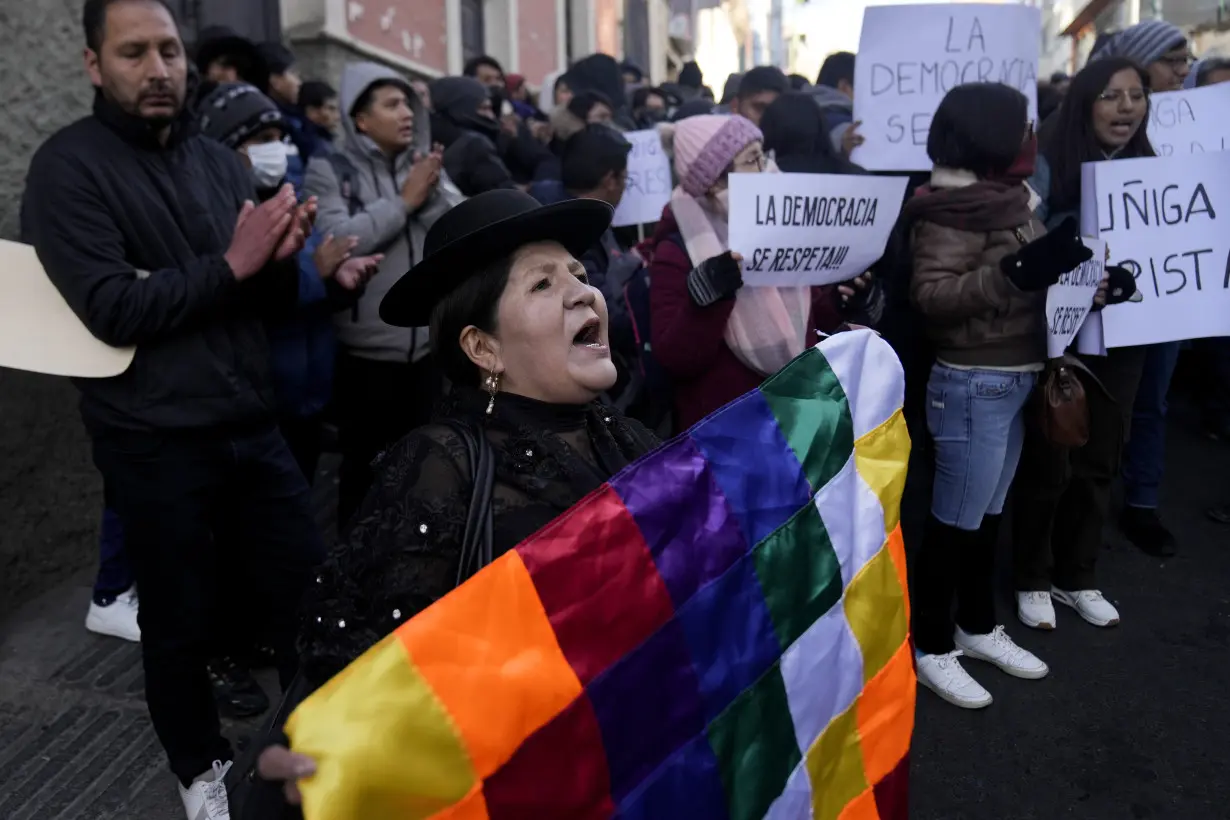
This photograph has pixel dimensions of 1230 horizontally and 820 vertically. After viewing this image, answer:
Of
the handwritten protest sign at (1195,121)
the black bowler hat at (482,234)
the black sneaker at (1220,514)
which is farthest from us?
the black sneaker at (1220,514)

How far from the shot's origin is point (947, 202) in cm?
283

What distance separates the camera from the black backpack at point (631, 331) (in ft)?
10.8

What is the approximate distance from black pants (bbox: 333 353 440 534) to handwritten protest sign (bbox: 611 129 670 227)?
1.48 metres

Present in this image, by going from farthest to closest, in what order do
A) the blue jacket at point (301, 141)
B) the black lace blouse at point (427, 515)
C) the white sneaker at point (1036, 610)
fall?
the blue jacket at point (301, 141)
the white sneaker at point (1036, 610)
the black lace blouse at point (427, 515)

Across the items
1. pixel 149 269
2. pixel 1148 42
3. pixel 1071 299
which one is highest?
pixel 1148 42

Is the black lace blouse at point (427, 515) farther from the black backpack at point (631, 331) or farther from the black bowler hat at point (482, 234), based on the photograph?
the black backpack at point (631, 331)

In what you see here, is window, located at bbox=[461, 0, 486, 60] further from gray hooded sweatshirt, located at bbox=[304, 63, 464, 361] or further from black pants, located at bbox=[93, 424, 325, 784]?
black pants, located at bbox=[93, 424, 325, 784]

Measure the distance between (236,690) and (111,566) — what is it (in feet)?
2.62

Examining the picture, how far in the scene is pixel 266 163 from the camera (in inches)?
131

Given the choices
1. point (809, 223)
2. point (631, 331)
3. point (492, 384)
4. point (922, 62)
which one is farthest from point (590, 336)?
point (922, 62)

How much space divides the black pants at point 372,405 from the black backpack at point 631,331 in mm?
685

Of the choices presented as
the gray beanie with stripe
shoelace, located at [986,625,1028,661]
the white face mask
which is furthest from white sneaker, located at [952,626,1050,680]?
the gray beanie with stripe

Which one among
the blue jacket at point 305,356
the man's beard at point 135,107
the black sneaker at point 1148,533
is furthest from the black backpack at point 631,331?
the black sneaker at point 1148,533

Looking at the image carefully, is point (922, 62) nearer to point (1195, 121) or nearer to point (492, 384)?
point (1195, 121)
